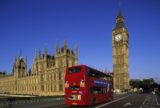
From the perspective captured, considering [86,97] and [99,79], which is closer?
[86,97]

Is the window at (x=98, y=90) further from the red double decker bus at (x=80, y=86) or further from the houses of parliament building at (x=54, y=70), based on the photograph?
the houses of parliament building at (x=54, y=70)

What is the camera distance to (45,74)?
80.5 metres

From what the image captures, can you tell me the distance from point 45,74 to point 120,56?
108ft

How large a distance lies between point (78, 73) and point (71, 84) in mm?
1255

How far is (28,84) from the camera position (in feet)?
303

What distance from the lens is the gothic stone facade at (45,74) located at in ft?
241

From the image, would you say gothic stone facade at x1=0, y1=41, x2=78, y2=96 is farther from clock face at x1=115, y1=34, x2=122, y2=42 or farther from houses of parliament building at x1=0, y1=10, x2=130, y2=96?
clock face at x1=115, y1=34, x2=122, y2=42

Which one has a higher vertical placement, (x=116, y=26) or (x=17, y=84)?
(x=116, y=26)

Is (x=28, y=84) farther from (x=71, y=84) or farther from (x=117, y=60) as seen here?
(x=71, y=84)

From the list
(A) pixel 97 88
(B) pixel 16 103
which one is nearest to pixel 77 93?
(A) pixel 97 88

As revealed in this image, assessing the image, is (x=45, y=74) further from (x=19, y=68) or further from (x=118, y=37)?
(x=118, y=37)

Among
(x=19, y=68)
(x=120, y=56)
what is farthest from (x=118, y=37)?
(x=19, y=68)

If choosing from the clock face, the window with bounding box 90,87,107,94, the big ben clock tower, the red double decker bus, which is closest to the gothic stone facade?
the big ben clock tower

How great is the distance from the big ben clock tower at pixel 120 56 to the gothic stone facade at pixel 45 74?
2662cm
